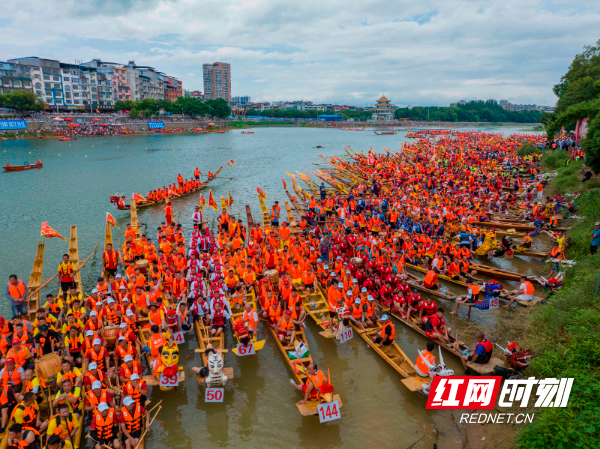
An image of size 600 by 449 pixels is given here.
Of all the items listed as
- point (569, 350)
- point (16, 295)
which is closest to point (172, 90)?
point (16, 295)

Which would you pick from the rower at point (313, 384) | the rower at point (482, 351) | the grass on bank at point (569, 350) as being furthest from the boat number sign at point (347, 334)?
the grass on bank at point (569, 350)

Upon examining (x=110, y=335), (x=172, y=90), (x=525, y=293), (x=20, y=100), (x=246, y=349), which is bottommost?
(x=246, y=349)

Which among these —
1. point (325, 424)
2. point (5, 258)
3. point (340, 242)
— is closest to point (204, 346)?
point (325, 424)

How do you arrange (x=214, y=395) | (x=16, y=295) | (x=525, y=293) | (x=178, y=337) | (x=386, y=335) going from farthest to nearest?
(x=525, y=293) < (x=16, y=295) < (x=178, y=337) < (x=386, y=335) < (x=214, y=395)

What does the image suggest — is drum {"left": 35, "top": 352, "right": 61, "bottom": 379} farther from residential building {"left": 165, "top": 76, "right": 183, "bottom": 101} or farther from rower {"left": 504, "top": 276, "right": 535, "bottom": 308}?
residential building {"left": 165, "top": 76, "right": 183, "bottom": 101}

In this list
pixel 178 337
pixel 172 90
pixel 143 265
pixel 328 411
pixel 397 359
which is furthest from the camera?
pixel 172 90

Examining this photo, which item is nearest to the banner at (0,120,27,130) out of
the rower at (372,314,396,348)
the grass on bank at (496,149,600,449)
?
the rower at (372,314,396,348)

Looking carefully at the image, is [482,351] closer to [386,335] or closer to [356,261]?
[386,335]

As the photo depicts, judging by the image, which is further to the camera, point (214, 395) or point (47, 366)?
point (47, 366)
